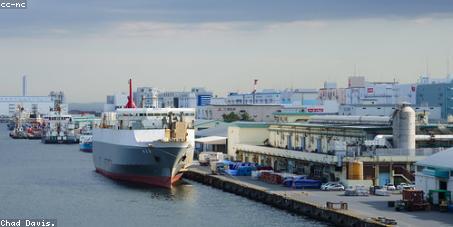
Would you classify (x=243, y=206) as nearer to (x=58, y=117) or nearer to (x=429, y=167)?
(x=429, y=167)

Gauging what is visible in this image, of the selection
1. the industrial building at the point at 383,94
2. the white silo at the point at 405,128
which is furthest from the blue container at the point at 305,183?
the industrial building at the point at 383,94

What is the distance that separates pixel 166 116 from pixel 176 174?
3.69 meters

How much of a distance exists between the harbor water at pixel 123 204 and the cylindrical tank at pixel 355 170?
3.62 m

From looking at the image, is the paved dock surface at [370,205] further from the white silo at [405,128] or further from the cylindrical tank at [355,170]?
the white silo at [405,128]

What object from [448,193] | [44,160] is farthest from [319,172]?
[44,160]

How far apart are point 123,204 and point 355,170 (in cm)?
792

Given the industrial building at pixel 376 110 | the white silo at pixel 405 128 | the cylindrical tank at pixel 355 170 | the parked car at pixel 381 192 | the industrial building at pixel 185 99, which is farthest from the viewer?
the industrial building at pixel 185 99

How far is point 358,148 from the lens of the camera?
31688 mm

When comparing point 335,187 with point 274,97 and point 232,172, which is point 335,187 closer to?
point 232,172

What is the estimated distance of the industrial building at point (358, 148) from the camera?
99.9 ft

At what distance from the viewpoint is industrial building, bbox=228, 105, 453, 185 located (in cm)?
3044

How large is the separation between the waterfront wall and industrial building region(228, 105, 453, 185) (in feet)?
9.63

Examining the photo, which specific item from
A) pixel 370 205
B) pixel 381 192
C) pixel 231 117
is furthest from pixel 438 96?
pixel 370 205

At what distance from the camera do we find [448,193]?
968 inches
